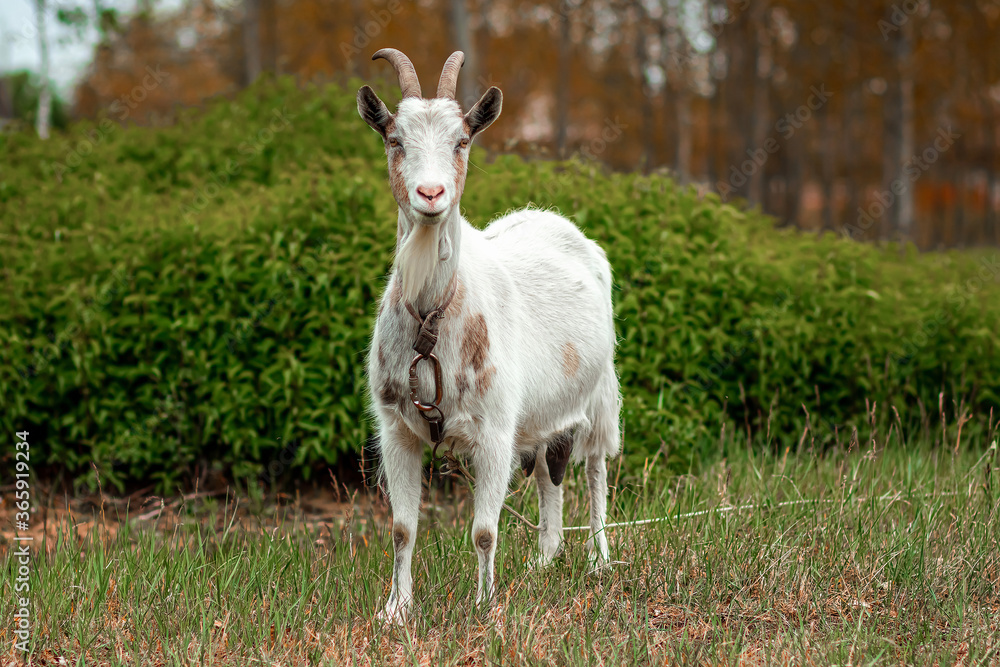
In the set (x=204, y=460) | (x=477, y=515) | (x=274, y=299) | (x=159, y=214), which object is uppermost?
(x=159, y=214)

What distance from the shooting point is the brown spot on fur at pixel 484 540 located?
3.36 metres

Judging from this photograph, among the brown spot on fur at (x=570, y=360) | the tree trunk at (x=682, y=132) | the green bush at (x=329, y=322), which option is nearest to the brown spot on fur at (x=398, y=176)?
the brown spot on fur at (x=570, y=360)

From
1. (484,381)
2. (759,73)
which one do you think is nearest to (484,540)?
(484,381)

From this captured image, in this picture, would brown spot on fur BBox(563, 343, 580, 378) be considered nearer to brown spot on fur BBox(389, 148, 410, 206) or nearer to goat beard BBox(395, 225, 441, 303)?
goat beard BBox(395, 225, 441, 303)

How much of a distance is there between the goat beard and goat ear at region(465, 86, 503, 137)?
0.37 metres

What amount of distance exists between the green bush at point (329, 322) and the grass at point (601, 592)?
117cm

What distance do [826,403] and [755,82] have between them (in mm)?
14348

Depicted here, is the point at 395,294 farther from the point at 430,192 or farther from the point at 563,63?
the point at 563,63

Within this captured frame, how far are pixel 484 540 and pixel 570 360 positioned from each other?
36.5 inches

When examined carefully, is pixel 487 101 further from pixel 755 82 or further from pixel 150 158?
pixel 755 82

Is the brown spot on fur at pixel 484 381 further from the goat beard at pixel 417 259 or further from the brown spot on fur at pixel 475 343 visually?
the goat beard at pixel 417 259

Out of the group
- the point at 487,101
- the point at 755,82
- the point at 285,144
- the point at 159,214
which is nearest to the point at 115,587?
the point at 487,101

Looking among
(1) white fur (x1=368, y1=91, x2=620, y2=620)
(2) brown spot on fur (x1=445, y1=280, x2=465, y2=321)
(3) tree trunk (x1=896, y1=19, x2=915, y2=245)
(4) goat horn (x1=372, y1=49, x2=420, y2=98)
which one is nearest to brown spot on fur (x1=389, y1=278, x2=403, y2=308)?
(1) white fur (x1=368, y1=91, x2=620, y2=620)

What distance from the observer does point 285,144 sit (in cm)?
727
